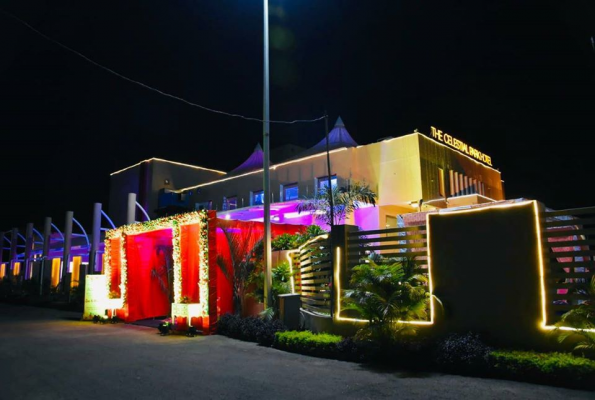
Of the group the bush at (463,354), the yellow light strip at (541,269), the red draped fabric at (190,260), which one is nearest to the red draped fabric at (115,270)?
the red draped fabric at (190,260)

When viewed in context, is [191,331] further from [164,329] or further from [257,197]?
[257,197]

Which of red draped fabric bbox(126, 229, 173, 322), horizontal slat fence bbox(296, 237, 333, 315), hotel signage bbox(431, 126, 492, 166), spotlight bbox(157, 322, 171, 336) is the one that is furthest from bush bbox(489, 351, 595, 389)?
hotel signage bbox(431, 126, 492, 166)

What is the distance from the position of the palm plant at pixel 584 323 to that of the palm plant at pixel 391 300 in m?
2.21

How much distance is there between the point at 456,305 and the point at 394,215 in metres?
16.9

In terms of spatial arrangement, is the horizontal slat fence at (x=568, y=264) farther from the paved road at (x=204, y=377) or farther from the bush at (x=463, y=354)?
the paved road at (x=204, y=377)

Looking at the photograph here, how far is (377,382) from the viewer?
21.8 feet

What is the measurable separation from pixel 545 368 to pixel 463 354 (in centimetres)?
113

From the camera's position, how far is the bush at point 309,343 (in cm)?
871

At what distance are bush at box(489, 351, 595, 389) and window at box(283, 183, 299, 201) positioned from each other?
21926 millimetres

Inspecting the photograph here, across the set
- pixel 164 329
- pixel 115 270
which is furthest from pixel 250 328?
pixel 115 270

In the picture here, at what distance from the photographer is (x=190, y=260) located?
14.6m

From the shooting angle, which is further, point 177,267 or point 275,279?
point 177,267

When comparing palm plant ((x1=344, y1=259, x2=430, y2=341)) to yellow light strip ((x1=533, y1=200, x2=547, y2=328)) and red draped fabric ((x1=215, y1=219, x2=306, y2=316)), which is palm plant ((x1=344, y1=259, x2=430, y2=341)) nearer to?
yellow light strip ((x1=533, y1=200, x2=547, y2=328))

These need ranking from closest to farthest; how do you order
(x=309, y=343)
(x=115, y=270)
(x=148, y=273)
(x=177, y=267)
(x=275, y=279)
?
(x=309, y=343) < (x=275, y=279) < (x=177, y=267) < (x=148, y=273) < (x=115, y=270)
